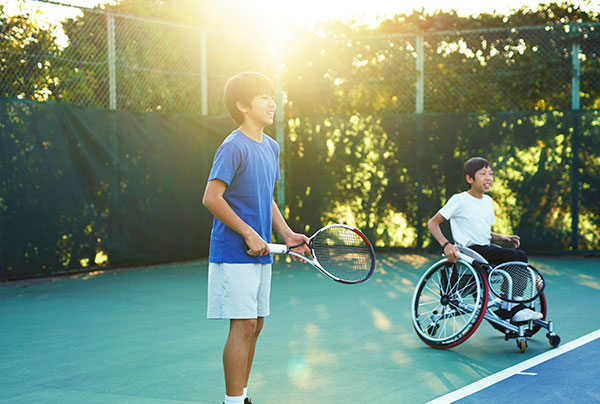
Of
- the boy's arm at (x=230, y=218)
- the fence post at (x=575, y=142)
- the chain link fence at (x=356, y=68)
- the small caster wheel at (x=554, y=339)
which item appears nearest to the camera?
the boy's arm at (x=230, y=218)

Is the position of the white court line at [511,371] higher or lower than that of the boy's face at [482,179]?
lower

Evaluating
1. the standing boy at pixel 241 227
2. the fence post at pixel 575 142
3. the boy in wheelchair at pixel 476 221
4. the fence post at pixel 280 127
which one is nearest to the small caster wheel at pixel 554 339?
the boy in wheelchair at pixel 476 221

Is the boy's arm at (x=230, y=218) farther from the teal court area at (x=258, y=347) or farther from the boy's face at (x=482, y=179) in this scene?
the boy's face at (x=482, y=179)

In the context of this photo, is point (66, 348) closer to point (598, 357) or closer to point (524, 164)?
point (598, 357)

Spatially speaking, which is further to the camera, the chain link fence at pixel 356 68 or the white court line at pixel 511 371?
the chain link fence at pixel 356 68

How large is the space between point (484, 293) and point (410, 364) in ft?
2.25

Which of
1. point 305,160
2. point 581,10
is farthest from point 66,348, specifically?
point 581,10

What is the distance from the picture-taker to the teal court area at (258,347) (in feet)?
14.6

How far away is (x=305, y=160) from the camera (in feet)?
38.8

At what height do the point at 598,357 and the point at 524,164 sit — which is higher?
the point at 524,164

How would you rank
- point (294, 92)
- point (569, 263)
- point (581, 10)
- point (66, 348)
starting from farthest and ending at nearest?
point (581, 10) → point (294, 92) → point (569, 263) → point (66, 348)

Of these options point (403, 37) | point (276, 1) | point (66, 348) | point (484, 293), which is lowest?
point (66, 348)

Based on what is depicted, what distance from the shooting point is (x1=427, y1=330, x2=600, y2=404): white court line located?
13.8 ft

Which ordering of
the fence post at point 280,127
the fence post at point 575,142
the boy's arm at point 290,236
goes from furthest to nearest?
the fence post at point 280,127 → the fence post at point 575,142 → the boy's arm at point 290,236
